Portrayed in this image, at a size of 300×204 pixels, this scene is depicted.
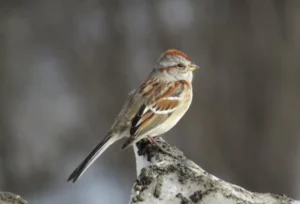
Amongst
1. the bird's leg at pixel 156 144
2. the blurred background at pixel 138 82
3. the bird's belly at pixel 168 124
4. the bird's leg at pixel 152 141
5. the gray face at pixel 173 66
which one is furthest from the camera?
the blurred background at pixel 138 82

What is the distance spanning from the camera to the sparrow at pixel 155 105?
4.46 metres

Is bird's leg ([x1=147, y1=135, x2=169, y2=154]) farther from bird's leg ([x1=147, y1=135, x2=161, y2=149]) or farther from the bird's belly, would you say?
the bird's belly

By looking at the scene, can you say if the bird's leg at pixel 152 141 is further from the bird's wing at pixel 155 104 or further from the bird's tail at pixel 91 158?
the bird's tail at pixel 91 158

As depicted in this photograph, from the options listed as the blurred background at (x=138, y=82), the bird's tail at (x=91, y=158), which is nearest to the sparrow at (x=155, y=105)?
the bird's tail at (x=91, y=158)

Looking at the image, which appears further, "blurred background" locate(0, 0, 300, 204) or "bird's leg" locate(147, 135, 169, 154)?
"blurred background" locate(0, 0, 300, 204)

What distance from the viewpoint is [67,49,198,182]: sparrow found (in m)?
4.46

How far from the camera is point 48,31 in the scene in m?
10.7

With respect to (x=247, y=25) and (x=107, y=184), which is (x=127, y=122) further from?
(x=247, y=25)

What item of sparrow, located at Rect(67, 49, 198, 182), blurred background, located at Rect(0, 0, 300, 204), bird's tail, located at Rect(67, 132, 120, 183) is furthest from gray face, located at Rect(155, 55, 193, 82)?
blurred background, located at Rect(0, 0, 300, 204)

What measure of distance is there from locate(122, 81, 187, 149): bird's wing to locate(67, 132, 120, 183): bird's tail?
13 cm

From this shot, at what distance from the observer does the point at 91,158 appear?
4227 mm

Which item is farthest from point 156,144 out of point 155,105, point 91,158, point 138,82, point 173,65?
point 138,82

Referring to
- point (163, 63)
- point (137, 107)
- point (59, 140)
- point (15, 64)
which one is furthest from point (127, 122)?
point (15, 64)

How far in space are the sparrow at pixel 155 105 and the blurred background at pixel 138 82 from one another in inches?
177
